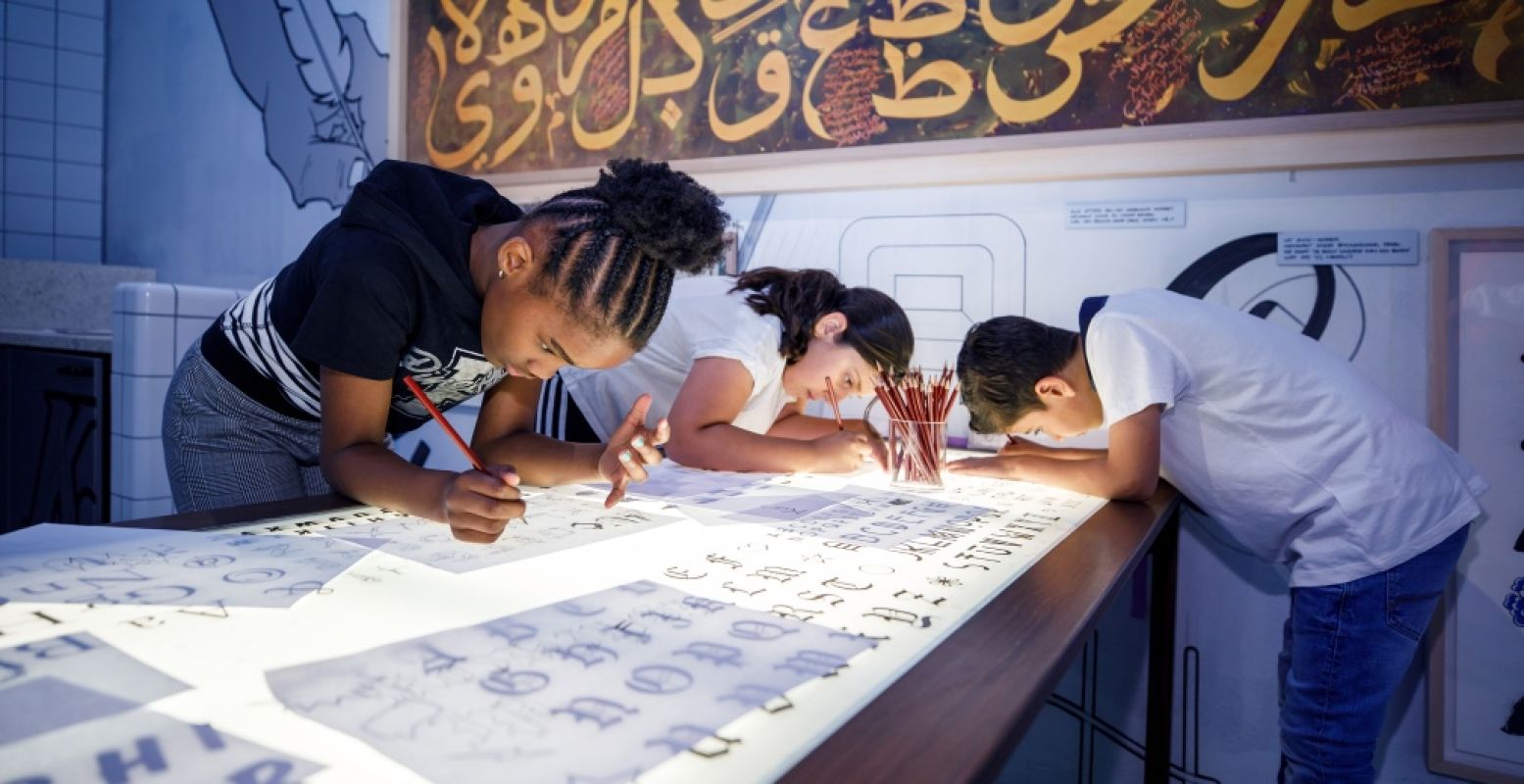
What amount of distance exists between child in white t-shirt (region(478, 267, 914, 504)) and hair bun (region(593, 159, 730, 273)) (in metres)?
0.27

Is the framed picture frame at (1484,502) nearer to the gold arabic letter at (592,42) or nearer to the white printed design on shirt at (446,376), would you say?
the white printed design on shirt at (446,376)

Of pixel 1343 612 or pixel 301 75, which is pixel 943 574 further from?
pixel 301 75

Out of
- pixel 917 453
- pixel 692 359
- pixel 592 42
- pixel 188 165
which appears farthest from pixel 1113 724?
pixel 188 165

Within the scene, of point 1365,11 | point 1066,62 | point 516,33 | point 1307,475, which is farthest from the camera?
point 516,33

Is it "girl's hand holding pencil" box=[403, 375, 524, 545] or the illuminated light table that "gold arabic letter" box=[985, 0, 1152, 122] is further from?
"girl's hand holding pencil" box=[403, 375, 524, 545]

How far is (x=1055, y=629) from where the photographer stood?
53 centimetres

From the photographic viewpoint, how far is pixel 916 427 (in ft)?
3.79

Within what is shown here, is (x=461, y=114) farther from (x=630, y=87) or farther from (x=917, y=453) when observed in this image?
(x=917, y=453)

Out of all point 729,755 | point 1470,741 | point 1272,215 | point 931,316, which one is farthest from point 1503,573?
point 729,755

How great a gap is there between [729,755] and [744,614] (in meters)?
0.19

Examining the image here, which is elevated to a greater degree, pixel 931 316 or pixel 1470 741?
pixel 931 316

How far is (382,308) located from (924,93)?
46.1 inches

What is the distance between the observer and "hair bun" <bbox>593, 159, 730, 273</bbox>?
0.83 m

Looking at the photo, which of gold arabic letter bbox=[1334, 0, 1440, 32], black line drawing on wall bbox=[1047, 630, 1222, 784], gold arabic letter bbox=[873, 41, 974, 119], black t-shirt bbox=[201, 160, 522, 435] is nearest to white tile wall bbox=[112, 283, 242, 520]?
black t-shirt bbox=[201, 160, 522, 435]
